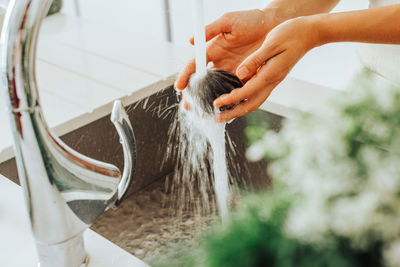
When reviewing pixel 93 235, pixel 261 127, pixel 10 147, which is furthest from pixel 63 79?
pixel 93 235

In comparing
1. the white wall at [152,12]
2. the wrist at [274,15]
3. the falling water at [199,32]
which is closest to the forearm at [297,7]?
the wrist at [274,15]

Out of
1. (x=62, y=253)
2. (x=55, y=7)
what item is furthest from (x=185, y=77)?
(x=55, y=7)

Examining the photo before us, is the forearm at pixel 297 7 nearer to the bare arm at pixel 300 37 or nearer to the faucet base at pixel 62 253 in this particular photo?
the bare arm at pixel 300 37

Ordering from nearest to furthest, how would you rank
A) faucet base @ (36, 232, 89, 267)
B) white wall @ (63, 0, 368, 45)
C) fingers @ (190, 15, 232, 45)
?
1. faucet base @ (36, 232, 89, 267)
2. fingers @ (190, 15, 232, 45)
3. white wall @ (63, 0, 368, 45)

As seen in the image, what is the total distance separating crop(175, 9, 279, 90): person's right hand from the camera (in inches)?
37.5

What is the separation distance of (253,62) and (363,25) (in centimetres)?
20

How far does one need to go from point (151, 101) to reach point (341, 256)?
3.13 feet

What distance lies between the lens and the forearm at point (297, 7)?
41.3 inches

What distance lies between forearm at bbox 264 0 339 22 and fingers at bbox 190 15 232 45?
0.13 meters

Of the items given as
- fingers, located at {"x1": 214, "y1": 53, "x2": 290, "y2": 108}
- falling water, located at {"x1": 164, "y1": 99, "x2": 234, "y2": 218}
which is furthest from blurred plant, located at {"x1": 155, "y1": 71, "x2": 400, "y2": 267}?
falling water, located at {"x1": 164, "y1": 99, "x2": 234, "y2": 218}

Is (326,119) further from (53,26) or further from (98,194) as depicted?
(53,26)

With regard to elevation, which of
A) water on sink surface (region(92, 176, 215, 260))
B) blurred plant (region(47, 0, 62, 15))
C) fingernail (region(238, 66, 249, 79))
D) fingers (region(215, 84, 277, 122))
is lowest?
water on sink surface (region(92, 176, 215, 260))

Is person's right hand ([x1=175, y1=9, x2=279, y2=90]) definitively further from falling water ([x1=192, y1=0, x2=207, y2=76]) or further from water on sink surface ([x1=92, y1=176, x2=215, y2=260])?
water on sink surface ([x1=92, y1=176, x2=215, y2=260])

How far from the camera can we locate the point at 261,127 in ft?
3.66
